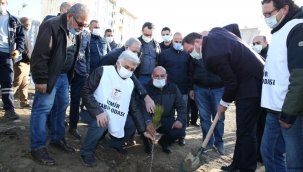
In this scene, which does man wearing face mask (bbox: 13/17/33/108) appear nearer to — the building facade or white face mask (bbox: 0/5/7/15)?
white face mask (bbox: 0/5/7/15)

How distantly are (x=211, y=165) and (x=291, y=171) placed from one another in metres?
1.61

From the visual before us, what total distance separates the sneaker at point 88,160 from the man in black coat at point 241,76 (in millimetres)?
1881

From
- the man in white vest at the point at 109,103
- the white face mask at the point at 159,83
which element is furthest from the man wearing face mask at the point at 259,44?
the man in white vest at the point at 109,103

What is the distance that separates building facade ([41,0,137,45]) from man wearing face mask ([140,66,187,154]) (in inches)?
1210

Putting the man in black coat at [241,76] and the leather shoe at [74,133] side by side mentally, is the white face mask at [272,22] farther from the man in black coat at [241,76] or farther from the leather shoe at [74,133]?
the leather shoe at [74,133]

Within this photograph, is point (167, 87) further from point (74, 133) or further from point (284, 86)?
point (284, 86)

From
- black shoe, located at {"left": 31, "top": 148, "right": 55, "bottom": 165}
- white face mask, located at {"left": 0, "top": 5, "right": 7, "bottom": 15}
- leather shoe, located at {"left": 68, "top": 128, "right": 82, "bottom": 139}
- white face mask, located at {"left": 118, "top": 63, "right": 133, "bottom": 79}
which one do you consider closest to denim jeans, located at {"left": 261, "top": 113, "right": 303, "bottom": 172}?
white face mask, located at {"left": 118, "top": 63, "right": 133, "bottom": 79}

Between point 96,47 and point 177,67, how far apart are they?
1.76 metres

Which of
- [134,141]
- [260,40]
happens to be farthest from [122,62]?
[260,40]

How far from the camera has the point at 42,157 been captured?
108 inches

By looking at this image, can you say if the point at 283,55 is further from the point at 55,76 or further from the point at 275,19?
the point at 55,76

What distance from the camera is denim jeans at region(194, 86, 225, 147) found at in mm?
4027

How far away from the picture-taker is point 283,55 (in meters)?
2.14

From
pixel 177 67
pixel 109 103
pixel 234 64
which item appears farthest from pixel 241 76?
pixel 177 67
